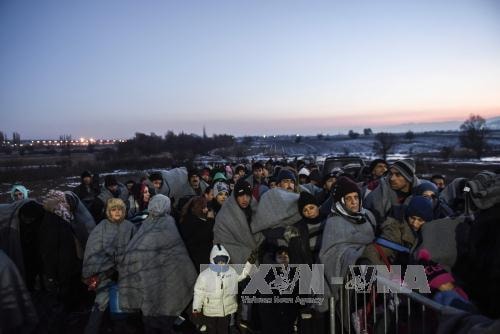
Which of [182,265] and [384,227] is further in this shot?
[182,265]

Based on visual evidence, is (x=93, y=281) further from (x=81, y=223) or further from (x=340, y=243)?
(x=340, y=243)

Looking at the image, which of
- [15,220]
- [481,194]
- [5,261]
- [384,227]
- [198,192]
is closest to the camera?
[481,194]

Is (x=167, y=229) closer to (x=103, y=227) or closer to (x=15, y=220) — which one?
(x=103, y=227)

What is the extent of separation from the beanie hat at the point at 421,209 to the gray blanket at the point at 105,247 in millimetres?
3490

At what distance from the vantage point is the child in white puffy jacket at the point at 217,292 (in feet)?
13.5

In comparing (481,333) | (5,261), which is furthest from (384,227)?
(5,261)

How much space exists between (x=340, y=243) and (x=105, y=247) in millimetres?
2949

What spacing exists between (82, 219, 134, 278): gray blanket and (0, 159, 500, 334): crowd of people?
0.04 ft

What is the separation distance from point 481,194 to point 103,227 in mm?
4222

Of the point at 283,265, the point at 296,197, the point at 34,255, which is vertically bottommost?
the point at 34,255

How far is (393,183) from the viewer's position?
485cm

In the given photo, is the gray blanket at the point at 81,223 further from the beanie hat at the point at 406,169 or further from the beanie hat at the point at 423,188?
the beanie hat at the point at 423,188

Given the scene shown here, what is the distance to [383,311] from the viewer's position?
317cm

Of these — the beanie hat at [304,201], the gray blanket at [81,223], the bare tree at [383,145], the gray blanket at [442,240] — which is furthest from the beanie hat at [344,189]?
the bare tree at [383,145]
